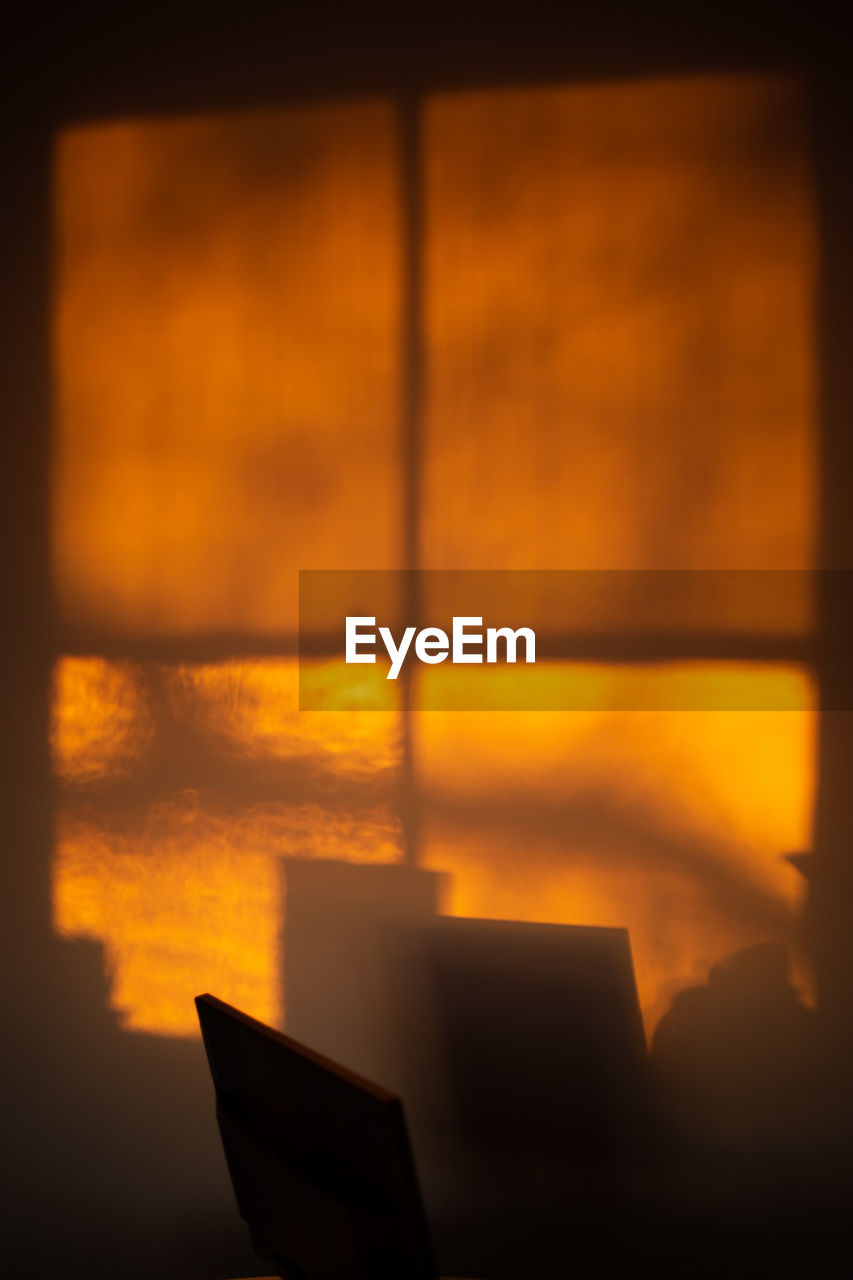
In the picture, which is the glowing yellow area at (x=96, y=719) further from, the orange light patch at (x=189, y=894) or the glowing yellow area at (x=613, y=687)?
the glowing yellow area at (x=613, y=687)

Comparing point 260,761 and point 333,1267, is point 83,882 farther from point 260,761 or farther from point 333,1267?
point 333,1267

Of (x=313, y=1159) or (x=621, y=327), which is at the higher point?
(x=621, y=327)

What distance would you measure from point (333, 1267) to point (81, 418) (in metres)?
1.97

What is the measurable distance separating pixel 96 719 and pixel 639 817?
1404mm

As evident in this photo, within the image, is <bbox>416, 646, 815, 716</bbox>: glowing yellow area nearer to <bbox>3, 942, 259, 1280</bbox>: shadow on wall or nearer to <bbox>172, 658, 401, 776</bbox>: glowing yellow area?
<bbox>172, 658, 401, 776</bbox>: glowing yellow area

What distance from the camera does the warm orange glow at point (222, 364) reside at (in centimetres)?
216

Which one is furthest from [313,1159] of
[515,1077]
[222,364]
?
[222,364]

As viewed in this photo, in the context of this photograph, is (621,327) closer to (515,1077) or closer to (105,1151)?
(515,1077)

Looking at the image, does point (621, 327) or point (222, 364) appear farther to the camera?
point (222, 364)

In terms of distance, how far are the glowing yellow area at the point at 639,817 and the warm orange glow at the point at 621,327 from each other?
388mm

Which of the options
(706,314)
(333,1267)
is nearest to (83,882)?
(333,1267)

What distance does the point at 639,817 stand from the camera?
208 cm

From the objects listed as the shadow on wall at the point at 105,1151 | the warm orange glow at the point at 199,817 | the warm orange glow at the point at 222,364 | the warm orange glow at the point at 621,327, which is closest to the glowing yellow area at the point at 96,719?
the warm orange glow at the point at 199,817

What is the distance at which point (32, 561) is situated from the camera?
2.29m
